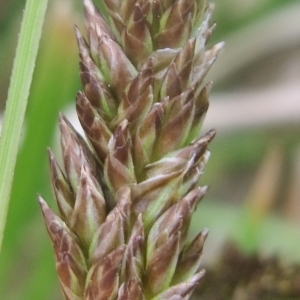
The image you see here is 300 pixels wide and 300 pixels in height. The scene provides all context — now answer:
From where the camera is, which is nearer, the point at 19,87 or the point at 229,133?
the point at 19,87

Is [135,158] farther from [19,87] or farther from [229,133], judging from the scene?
[229,133]

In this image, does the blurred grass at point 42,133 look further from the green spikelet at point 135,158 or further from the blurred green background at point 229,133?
the green spikelet at point 135,158

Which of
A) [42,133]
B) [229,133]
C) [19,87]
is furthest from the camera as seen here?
[229,133]

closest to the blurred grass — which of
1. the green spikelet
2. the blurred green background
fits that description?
the blurred green background

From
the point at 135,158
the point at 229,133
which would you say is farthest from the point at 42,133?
the point at 229,133

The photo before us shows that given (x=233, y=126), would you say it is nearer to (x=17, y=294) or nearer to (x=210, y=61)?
(x=17, y=294)

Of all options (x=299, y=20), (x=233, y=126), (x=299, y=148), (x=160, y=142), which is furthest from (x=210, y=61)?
(x=299, y=148)

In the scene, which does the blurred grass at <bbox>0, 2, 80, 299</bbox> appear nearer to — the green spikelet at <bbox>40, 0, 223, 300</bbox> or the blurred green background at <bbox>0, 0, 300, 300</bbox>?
the blurred green background at <bbox>0, 0, 300, 300</bbox>
